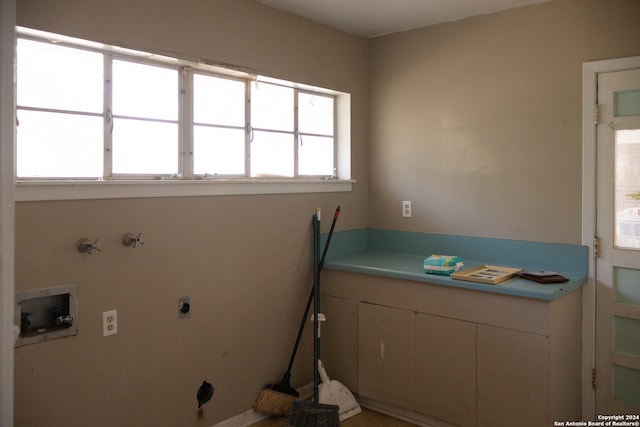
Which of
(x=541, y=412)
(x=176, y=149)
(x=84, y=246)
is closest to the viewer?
(x=84, y=246)

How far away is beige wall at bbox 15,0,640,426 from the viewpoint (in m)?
2.21

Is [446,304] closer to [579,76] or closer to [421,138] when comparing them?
[421,138]

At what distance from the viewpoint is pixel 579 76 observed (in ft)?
9.32

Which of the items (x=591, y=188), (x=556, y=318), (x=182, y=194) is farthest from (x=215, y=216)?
(x=591, y=188)

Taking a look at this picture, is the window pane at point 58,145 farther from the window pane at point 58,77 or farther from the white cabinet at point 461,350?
the white cabinet at point 461,350

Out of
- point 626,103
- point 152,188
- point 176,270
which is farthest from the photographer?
point 626,103

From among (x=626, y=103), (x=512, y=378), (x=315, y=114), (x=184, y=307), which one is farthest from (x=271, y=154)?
(x=626, y=103)

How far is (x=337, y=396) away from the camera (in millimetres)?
3107

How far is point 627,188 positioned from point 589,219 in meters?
0.24

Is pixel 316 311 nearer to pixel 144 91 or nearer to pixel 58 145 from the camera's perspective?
pixel 144 91

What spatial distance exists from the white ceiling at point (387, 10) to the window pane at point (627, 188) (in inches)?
36.6

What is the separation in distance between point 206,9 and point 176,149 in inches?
29.0

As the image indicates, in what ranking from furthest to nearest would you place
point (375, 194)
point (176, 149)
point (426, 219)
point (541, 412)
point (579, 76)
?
point (375, 194), point (426, 219), point (579, 76), point (176, 149), point (541, 412)

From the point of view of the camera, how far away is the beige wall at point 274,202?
2.21 meters
